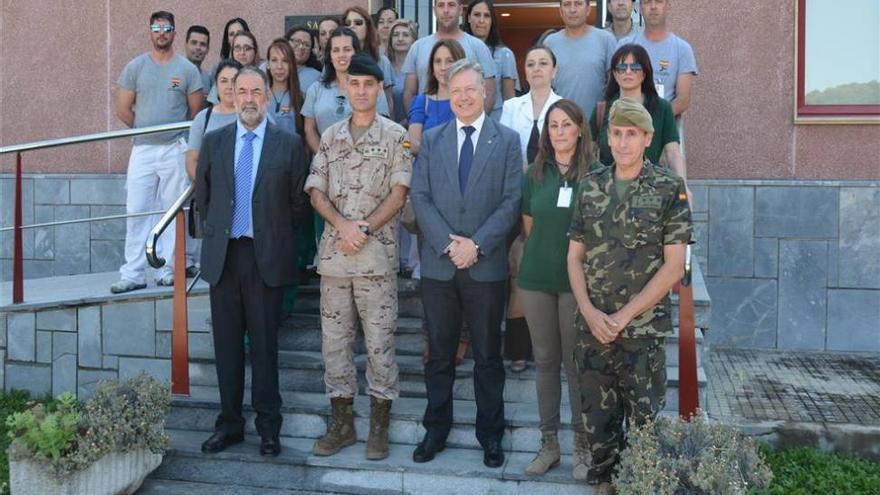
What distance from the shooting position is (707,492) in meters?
3.59

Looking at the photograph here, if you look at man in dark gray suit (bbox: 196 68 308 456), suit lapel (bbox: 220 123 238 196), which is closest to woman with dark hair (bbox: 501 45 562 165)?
man in dark gray suit (bbox: 196 68 308 456)

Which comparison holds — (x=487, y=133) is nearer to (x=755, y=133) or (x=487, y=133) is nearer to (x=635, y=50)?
(x=635, y=50)

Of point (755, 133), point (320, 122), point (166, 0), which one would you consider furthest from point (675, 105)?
point (166, 0)

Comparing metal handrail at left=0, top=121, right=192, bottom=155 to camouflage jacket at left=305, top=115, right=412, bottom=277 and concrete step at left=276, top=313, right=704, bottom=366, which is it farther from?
camouflage jacket at left=305, top=115, right=412, bottom=277

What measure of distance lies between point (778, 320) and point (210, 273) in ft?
15.3

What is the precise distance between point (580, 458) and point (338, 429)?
1.29 metres

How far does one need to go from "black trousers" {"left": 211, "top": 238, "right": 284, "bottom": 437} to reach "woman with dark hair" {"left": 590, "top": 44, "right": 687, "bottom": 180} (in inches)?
76.8

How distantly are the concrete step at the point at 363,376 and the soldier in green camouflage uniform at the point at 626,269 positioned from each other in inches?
39.1

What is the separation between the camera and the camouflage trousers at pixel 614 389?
3.97m

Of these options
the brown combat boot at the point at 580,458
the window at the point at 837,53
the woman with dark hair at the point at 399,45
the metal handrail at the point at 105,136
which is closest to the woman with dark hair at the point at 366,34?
the woman with dark hair at the point at 399,45

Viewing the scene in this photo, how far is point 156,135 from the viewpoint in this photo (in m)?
6.57

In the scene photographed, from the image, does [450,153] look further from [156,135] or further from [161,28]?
[161,28]

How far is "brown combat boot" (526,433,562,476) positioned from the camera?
4.42 meters

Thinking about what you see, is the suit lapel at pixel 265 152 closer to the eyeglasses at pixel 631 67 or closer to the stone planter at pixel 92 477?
the stone planter at pixel 92 477
